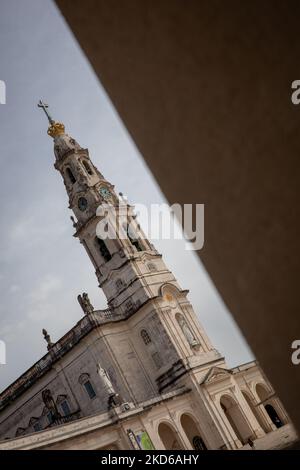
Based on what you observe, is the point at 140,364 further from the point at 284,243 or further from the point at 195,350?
the point at 284,243

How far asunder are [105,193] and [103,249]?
4.79 metres

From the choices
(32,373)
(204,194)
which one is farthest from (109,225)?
(204,194)

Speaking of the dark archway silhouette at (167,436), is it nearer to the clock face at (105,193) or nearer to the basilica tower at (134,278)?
the basilica tower at (134,278)

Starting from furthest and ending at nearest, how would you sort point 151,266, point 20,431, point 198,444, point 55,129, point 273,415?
point 55,129
point 273,415
point 20,431
point 151,266
point 198,444

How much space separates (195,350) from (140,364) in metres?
3.96

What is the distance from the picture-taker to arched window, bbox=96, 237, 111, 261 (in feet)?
112

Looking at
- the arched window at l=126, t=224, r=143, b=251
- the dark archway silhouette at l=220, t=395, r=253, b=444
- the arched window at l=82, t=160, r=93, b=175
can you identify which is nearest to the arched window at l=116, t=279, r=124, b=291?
the arched window at l=126, t=224, r=143, b=251

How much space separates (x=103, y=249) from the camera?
34.5m

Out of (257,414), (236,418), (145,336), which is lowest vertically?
(257,414)

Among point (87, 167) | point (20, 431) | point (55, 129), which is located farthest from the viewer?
point (55, 129)

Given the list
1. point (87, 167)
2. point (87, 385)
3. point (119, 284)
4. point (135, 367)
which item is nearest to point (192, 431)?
point (135, 367)

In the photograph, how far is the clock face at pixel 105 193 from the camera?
118 ft

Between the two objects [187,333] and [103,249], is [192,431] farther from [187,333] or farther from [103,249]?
[103,249]

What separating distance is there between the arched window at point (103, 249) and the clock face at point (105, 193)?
3613mm
